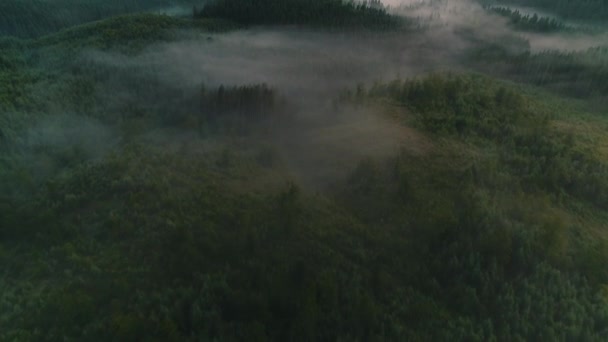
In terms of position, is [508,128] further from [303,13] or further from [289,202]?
[303,13]

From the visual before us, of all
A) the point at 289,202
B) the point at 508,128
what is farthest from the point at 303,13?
the point at 289,202

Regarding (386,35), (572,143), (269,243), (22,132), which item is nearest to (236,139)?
(269,243)

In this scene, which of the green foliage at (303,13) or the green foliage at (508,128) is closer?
the green foliage at (508,128)

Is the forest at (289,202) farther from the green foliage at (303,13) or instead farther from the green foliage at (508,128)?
the green foliage at (303,13)

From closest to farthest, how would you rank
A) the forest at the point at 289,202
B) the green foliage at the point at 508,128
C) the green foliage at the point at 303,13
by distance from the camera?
the forest at the point at 289,202 → the green foliage at the point at 508,128 → the green foliage at the point at 303,13

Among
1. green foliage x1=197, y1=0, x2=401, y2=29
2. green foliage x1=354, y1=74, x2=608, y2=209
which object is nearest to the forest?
green foliage x1=354, y1=74, x2=608, y2=209

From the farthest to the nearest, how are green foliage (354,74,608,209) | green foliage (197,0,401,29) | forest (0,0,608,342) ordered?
green foliage (197,0,401,29), green foliage (354,74,608,209), forest (0,0,608,342)

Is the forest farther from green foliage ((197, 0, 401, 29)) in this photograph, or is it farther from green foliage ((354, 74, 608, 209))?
green foliage ((197, 0, 401, 29))

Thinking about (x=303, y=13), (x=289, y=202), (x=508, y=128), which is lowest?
(x=289, y=202)

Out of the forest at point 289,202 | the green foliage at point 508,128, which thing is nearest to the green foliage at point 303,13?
the forest at point 289,202
